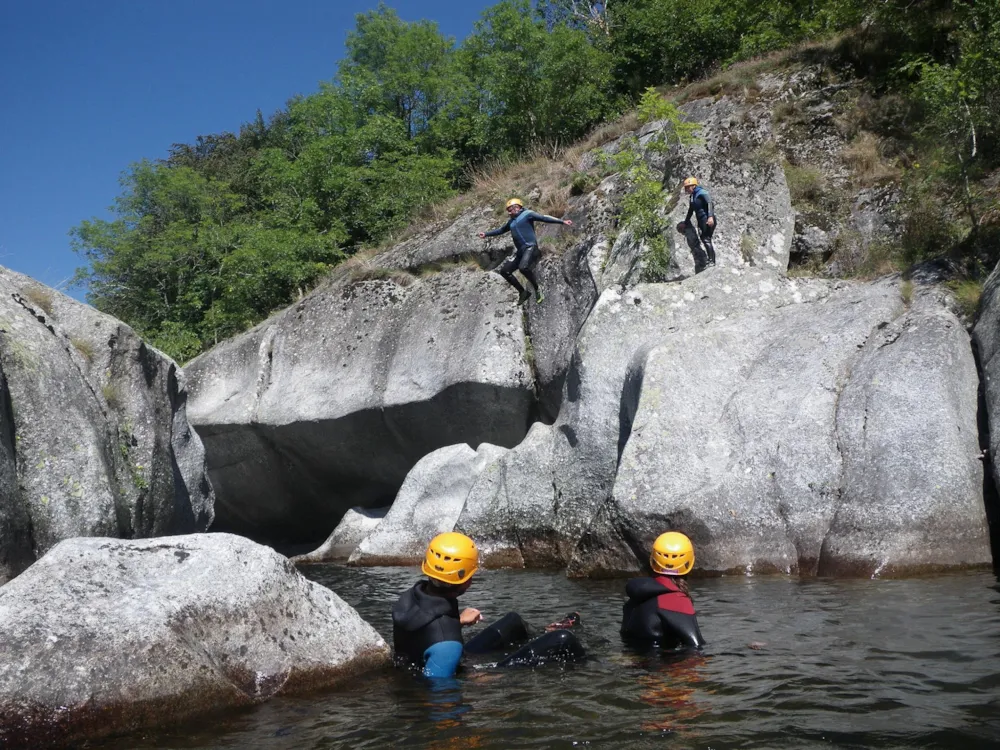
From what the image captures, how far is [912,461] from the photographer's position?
32.1ft

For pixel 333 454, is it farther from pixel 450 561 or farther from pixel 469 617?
pixel 450 561

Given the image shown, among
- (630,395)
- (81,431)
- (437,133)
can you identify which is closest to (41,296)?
(81,431)

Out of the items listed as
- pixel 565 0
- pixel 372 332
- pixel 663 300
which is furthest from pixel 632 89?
pixel 663 300

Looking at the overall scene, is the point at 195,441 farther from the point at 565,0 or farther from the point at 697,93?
the point at 565,0

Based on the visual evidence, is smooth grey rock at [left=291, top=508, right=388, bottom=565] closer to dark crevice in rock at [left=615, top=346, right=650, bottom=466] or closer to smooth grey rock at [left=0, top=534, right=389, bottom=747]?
dark crevice in rock at [left=615, top=346, right=650, bottom=466]

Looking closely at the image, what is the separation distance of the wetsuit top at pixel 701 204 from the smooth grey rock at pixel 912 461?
5.10 metres

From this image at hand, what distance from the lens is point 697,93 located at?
848 inches

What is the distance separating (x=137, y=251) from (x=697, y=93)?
2115 centimetres

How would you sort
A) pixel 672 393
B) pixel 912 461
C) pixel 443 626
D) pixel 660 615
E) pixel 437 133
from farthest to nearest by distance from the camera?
pixel 437 133
pixel 672 393
pixel 912 461
pixel 660 615
pixel 443 626

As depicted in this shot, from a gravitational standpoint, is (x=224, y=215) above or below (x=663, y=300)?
above

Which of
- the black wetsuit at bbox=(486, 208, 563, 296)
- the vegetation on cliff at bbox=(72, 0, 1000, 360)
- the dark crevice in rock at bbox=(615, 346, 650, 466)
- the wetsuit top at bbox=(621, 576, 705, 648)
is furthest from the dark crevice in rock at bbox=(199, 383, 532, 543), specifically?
the wetsuit top at bbox=(621, 576, 705, 648)

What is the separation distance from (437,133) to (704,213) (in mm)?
18557

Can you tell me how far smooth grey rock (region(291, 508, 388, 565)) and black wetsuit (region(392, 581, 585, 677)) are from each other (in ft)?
37.5

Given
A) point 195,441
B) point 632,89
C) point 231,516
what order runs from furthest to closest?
point 632,89, point 231,516, point 195,441
